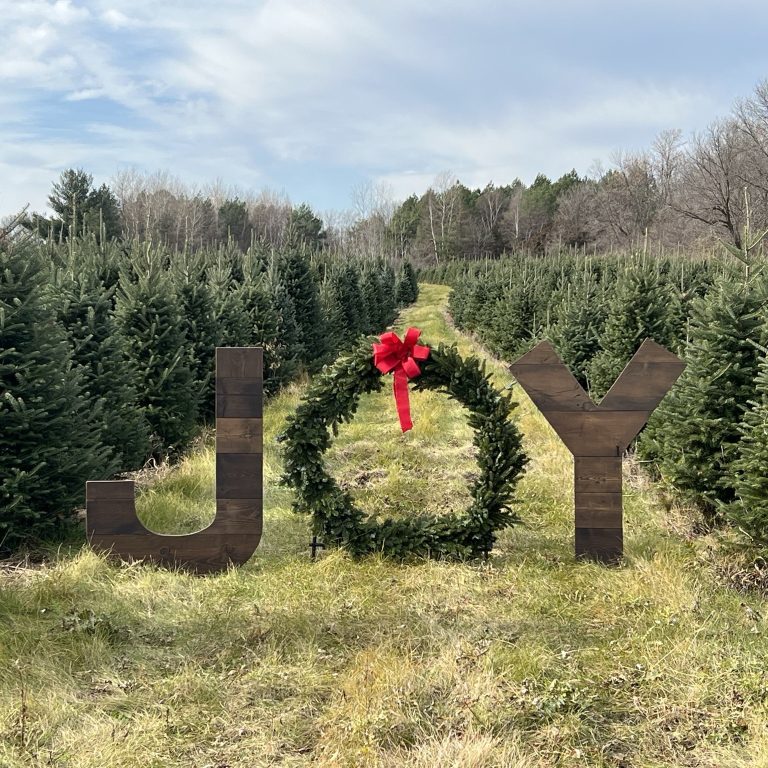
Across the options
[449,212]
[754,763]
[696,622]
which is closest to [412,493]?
[696,622]

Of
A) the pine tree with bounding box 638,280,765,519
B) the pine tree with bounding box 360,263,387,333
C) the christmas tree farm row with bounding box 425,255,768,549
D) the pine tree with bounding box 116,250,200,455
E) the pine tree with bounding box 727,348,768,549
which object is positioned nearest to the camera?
the pine tree with bounding box 727,348,768,549

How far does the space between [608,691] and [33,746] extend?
7.93 ft

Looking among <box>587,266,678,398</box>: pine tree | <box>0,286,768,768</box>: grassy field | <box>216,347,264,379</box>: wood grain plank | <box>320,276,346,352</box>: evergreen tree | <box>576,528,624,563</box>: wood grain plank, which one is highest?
<box>320,276,346,352</box>: evergreen tree

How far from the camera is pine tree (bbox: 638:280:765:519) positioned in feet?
15.7

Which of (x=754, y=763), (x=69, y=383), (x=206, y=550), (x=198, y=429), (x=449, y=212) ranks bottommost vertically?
(x=754, y=763)

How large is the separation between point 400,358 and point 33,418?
2.56 metres

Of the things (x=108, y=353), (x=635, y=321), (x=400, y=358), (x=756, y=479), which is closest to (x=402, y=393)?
(x=400, y=358)

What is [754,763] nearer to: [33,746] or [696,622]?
[696,622]

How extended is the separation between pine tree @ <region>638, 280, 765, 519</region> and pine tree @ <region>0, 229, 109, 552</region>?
182 inches

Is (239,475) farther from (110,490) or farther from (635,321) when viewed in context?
(635,321)

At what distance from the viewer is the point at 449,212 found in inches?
2726

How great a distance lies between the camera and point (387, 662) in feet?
9.78

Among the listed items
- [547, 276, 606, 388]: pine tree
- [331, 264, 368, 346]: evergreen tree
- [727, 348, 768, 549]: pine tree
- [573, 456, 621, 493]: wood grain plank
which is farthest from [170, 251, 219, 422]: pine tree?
[331, 264, 368, 346]: evergreen tree

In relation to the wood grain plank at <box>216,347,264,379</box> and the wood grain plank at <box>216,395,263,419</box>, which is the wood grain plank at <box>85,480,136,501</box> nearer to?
the wood grain plank at <box>216,395,263,419</box>
